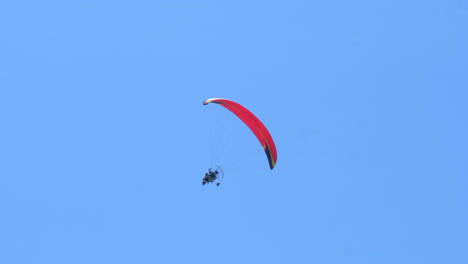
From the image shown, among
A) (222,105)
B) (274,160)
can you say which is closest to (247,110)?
(222,105)

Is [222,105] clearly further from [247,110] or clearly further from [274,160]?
[274,160]

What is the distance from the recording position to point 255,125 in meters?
40.2

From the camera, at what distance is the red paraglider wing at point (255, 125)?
3848cm

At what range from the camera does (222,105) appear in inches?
1517

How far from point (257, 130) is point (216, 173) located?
154 inches

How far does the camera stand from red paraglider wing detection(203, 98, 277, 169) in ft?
126

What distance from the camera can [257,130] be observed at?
40469 millimetres

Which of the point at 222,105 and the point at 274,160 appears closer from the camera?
the point at 222,105

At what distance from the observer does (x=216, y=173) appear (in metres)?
40.9

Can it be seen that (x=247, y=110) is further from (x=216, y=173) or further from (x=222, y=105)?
(x=216, y=173)

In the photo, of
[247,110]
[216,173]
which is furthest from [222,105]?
[216,173]

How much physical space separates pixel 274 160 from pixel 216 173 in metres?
3.94

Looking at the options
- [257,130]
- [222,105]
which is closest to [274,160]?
[257,130]

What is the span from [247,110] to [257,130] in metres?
1.98
